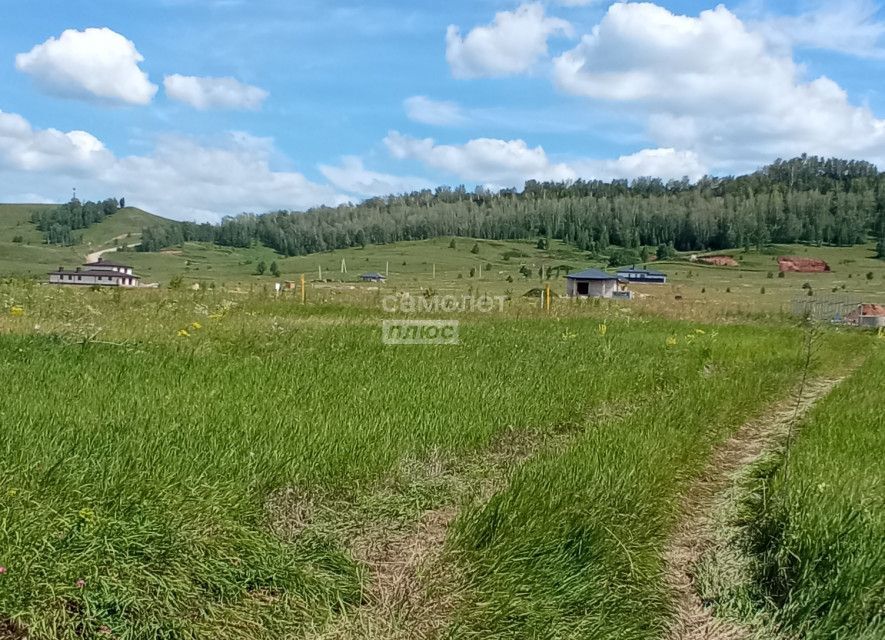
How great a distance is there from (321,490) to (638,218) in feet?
500

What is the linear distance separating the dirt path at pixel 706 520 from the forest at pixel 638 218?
120m

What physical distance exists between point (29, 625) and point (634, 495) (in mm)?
3617

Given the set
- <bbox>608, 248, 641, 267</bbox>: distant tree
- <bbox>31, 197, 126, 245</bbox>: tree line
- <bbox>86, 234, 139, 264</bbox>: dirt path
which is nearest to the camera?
<bbox>608, 248, 641, 267</bbox>: distant tree

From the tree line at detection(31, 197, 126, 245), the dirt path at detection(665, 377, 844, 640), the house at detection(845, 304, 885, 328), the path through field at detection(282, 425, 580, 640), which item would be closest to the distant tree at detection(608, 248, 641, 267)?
the house at detection(845, 304, 885, 328)

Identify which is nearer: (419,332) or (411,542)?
(411,542)

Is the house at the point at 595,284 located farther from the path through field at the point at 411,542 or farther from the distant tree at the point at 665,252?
the distant tree at the point at 665,252

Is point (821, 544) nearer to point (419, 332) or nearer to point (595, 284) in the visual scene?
point (419, 332)

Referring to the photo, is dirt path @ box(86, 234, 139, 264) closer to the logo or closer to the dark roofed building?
the dark roofed building

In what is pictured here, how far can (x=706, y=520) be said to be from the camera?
5008mm

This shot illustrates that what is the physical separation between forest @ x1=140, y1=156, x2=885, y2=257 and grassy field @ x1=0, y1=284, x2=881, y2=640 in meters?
121

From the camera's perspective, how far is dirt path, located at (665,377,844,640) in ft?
12.0

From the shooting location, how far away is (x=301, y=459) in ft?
15.8

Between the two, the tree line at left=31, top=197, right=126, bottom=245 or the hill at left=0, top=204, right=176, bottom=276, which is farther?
the tree line at left=31, top=197, right=126, bottom=245

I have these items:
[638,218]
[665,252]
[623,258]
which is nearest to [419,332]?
[623,258]
